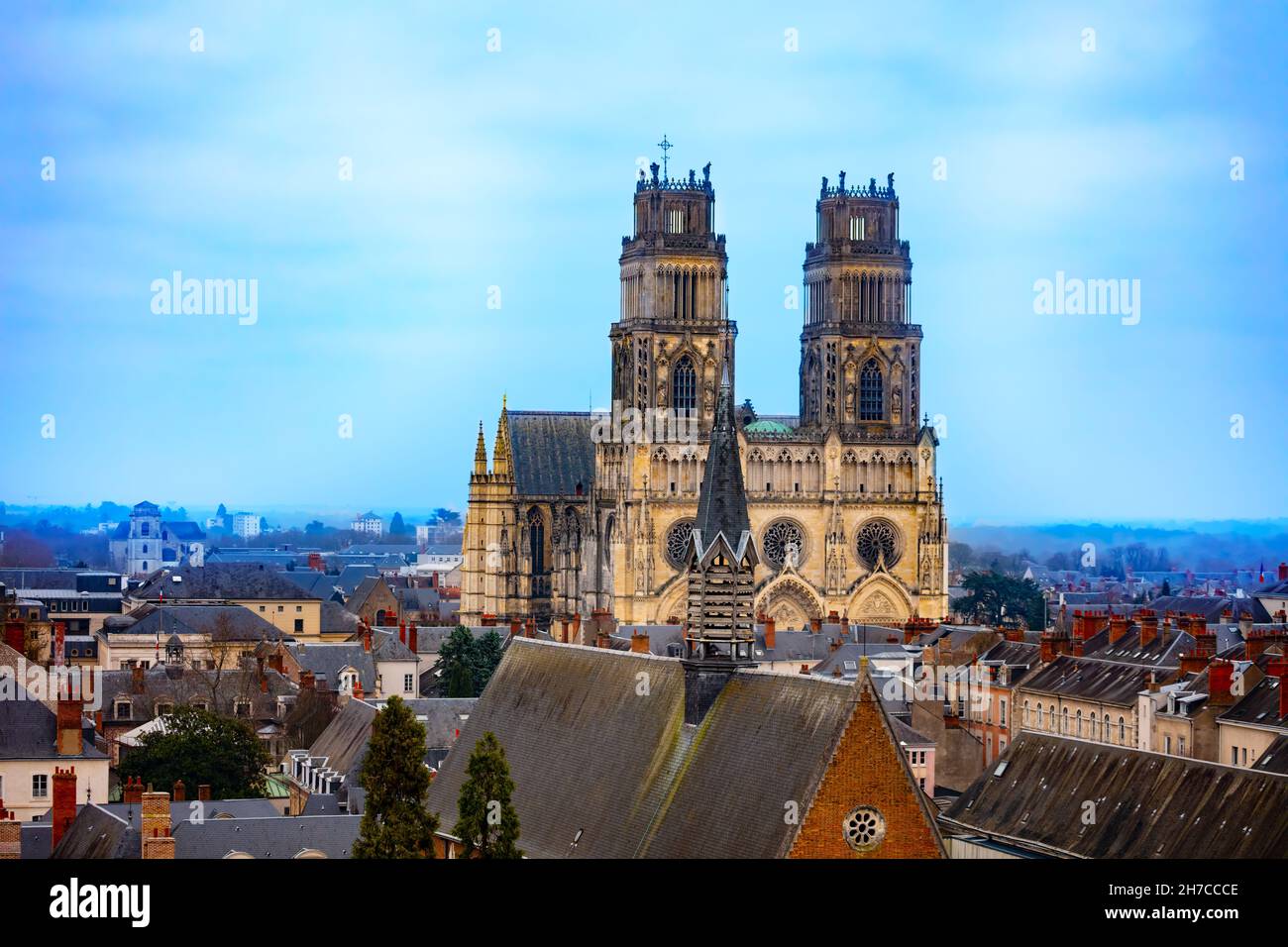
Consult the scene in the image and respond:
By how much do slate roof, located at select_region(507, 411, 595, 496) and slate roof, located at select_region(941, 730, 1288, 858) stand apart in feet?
297

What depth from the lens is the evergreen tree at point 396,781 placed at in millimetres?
50219

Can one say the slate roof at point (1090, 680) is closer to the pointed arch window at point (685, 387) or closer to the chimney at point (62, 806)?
the chimney at point (62, 806)

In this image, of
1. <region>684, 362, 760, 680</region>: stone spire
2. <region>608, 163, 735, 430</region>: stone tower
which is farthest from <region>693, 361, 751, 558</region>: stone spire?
<region>608, 163, 735, 430</region>: stone tower

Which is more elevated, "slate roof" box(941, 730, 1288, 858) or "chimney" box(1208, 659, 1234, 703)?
"chimney" box(1208, 659, 1234, 703)

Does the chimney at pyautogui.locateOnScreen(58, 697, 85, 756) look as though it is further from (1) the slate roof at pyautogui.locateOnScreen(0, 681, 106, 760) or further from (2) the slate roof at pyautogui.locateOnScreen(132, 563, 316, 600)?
(2) the slate roof at pyautogui.locateOnScreen(132, 563, 316, 600)

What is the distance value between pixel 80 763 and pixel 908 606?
245 ft

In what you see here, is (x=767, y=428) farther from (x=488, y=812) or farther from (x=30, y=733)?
Result: (x=488, y=812)

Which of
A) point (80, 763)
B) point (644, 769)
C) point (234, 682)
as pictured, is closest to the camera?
point (644, 769)

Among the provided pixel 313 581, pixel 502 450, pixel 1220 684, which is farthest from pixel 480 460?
pixel 1220 684

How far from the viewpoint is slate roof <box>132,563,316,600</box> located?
152 meters

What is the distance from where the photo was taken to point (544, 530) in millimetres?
151875
